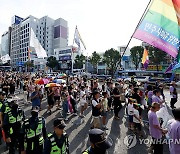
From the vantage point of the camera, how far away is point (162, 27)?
621cm

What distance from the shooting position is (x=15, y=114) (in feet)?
15.7

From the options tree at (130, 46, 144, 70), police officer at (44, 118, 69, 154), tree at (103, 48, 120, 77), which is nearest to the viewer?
police officer at (44, 118, 69, 154)

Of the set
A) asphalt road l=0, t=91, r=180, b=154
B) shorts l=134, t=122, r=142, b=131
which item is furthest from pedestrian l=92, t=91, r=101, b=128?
shorts l=134, t=122, r=142, b=131

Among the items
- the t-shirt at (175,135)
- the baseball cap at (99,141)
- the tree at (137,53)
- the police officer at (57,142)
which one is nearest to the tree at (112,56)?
the tree at (137,53)

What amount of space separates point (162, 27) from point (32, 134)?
541 cm

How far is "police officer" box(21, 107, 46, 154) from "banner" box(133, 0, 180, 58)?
14.6ft

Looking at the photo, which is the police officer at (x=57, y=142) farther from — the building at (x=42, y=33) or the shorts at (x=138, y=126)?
the building at (x=42, y=33)

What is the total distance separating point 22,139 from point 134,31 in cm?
478

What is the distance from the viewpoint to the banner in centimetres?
579

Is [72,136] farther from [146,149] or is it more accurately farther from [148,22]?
[148,22]

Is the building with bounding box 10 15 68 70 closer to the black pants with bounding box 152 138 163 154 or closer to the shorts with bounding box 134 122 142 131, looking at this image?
the shorts with bounding box 134 122 142 131

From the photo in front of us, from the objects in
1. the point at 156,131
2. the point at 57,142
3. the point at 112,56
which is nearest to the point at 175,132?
the point at 156,131

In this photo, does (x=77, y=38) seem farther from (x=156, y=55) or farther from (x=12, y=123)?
(x=156, y=55)

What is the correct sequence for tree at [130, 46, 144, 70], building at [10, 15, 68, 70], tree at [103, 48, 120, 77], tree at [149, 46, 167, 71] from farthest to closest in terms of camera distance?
building at [10, 15, 68, 70] → tree at [103, 48, 120, 77] → tree at [130, 46, 144, 70] → tree at [149, 46, 167, 71]
